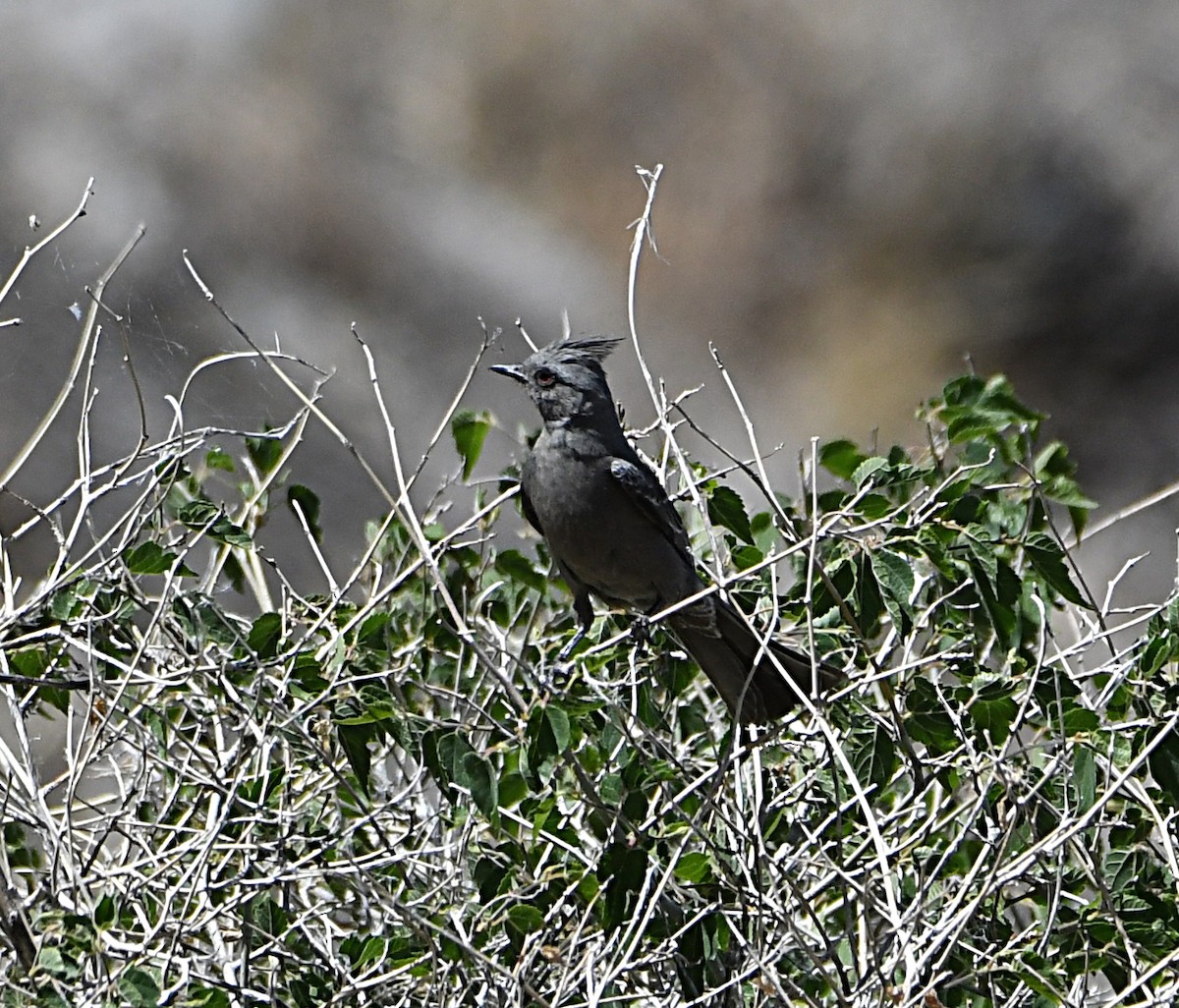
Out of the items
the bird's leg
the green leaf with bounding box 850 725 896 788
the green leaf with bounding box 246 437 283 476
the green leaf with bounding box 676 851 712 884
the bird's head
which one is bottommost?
the green leaf with bounding box 676 851 712 884

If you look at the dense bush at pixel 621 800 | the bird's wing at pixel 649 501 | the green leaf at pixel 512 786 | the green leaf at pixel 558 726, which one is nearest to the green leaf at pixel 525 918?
the dense bush at pixel 621 800

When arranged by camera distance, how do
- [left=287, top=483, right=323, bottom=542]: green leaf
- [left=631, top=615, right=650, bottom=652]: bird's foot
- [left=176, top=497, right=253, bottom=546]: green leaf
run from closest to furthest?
[left=176, top=497, right=253, bottom=546]: green leaf
[left=631, top=615, right=650, bottom=652]: bird's foot
[left=287, top=483, right=323, bottom=542]: green leaf

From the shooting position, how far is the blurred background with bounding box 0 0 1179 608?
1024 cm

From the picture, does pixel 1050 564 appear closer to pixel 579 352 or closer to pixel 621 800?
pixel 621 800

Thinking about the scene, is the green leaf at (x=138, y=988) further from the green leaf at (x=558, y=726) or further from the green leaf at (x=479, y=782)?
the green leaf at (x=558, y=726)

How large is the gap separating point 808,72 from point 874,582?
917 centimetres

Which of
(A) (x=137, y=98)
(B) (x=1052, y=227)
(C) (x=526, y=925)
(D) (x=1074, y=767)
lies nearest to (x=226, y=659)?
(C) (x=526, y=925)

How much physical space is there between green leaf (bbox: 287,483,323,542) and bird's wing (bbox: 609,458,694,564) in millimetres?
852

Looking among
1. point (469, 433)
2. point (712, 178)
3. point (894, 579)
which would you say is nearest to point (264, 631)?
point (469, 433)

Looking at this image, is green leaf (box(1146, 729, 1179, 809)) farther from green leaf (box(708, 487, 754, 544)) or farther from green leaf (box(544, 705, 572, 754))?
green leaf (box(544, 705, 572, 754))

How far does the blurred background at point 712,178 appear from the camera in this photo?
10.2m

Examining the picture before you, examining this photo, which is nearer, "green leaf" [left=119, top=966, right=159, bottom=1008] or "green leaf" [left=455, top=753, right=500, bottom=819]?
"green leaf" [left=119, top=966, right=159, bottom=1008]

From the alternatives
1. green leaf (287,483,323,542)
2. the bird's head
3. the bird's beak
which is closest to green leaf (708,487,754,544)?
green leaf (287,483,323,542)

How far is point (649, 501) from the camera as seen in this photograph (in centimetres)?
424
